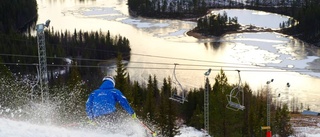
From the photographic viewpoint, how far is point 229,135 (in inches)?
1287

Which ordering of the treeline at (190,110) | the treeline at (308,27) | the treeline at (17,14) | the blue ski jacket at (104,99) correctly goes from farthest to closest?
the treeline at (17,14)
the treeline at (308,27)
the treeline at (190,110)
the blue ski jacket at (104,99)

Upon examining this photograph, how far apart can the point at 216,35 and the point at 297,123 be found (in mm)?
50530

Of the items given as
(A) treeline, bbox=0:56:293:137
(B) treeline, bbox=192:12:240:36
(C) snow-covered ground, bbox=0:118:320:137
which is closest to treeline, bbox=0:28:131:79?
(B) treeline, bbox=192:12:240:36

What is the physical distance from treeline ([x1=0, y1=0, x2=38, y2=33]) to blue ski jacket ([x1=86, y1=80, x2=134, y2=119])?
86.3 m

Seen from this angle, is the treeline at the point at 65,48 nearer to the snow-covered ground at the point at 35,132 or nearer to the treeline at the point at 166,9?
the treeline at the point at 166,9

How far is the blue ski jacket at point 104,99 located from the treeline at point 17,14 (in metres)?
86.3

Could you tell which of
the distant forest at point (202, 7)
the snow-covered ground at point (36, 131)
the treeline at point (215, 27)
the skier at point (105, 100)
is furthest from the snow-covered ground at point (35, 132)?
the distant forest at point (202, 7)

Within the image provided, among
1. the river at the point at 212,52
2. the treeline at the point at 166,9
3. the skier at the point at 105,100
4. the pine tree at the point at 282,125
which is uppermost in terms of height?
the treeline at the point at 166,9

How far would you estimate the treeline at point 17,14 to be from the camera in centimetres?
9738

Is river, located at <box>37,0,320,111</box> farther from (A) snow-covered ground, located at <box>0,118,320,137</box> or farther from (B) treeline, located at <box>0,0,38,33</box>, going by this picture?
(A) snow-covered ground, located at <box>0,118,320,137</box>

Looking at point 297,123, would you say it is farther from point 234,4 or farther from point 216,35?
point 234,4

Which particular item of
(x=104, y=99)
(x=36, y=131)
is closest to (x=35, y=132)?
(x=36, y=131)

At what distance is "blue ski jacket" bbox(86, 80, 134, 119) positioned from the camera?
1338 centimetres

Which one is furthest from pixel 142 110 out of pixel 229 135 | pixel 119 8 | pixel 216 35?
pixel 119 8
